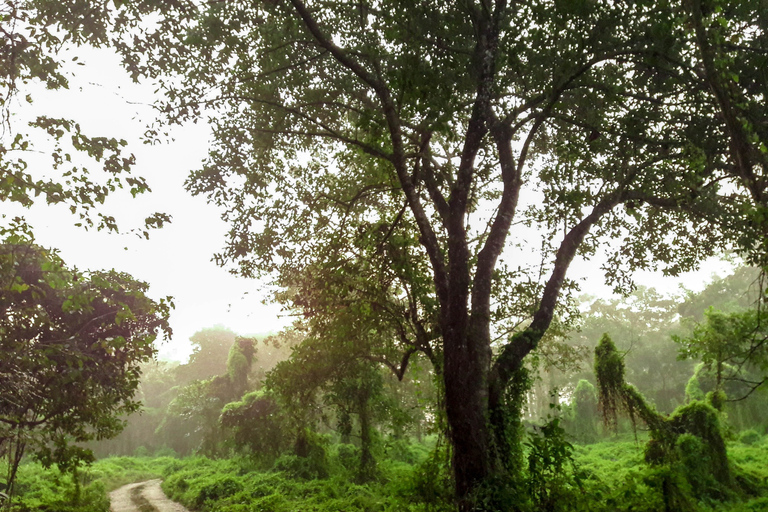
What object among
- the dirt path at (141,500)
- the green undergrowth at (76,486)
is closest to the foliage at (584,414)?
the dirt path at (141,500)

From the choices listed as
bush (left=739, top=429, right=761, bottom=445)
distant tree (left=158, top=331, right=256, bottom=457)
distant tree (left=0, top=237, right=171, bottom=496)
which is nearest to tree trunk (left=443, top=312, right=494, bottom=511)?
distant tree (left=0, top=237, right=171, bottom=496)

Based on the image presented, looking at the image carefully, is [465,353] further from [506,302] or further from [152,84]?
[152,84]

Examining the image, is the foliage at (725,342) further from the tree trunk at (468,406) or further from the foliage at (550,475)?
the tree trunk at (468,406)

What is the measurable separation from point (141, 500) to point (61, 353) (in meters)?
15.0

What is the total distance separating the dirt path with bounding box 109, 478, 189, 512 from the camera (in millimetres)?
15656

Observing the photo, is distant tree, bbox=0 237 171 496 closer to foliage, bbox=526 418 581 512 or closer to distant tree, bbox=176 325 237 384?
foliage, bbox=526 418 581 512

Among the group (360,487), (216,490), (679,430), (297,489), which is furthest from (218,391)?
(679,430)

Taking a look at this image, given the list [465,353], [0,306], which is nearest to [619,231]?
[465,353]

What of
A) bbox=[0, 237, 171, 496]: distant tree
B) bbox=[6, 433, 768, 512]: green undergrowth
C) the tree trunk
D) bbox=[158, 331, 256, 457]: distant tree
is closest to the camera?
bbox=[0, 237, 171, 496]: distant tree

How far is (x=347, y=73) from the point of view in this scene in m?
10.1

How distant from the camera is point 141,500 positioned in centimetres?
1778

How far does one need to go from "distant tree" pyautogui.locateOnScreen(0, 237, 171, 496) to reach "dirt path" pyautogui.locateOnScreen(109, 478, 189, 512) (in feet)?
20.7

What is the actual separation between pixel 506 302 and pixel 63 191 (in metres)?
9.74

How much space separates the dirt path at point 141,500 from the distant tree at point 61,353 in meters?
6.31
